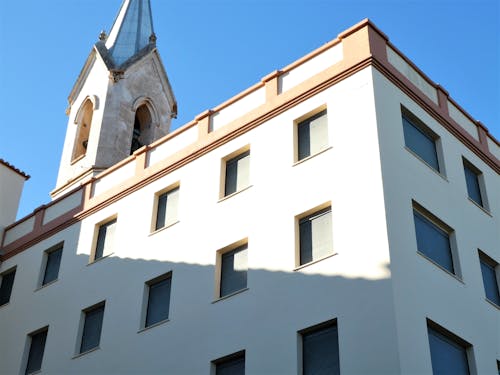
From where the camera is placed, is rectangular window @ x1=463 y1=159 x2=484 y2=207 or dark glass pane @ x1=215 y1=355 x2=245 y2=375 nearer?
dark glass pane @ x1=215 y1=355 x2=245 y2=375

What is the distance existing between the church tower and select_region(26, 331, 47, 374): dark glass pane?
10829mm

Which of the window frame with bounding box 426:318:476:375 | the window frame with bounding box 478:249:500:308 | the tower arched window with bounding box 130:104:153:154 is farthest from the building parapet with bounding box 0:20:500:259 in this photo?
the tower arched window with bounding box 130:104:153:154

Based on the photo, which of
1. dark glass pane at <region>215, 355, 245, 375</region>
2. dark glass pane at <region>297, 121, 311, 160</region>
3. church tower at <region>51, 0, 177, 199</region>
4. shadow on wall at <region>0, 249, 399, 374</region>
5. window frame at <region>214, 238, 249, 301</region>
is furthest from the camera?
church tower at <region>51, 0, 177, 199</region>

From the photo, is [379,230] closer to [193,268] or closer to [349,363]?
[349,363]

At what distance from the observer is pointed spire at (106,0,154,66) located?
45.4m

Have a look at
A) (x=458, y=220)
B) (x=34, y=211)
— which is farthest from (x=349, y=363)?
(x=34, y=211)

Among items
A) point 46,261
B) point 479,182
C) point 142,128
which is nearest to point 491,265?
point 479,182

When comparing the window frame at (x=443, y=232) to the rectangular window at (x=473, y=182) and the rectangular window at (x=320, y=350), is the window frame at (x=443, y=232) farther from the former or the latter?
the rectangular window at (x=320, y=350)

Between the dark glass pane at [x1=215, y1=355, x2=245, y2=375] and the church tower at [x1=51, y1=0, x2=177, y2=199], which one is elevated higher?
the church tower at [x1=51, y1=0, x2=177, y2=199]

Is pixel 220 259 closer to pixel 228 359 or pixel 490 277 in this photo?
pixel 228 359

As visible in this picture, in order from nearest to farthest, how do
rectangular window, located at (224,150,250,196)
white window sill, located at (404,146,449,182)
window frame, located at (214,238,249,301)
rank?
white window sill, located at (404,146,449,182), window frame, located at (214,238,249,301), rectangular window, located at (224,150,250,196)

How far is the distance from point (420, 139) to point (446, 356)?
678 cm

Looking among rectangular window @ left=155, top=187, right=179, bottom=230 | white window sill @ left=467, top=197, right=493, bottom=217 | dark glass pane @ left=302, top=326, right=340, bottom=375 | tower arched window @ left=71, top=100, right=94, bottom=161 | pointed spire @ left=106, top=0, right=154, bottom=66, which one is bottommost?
dark glass pane @ left=302, top=326, right=340, bottom=375

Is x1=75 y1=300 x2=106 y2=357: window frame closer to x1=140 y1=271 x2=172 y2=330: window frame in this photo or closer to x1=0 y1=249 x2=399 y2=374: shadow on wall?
x1=0 y1=249 x2=399 y2=374: shadow on wall
